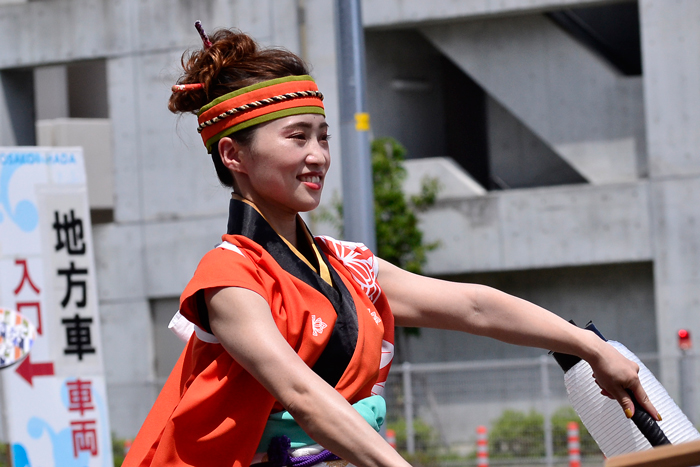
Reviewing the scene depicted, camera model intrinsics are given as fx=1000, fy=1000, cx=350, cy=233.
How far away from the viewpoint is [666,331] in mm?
12789

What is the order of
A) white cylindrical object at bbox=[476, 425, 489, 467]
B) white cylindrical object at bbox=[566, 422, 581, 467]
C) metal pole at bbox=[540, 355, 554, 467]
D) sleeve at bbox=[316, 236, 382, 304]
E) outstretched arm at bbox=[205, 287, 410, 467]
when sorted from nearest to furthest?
outstretched arm at bbox=[205, 287, 410, 467] → sleeve at bbox=[316, 236, 382, 304] → white cylindrical object at bbox=[566, 422, 581, 467] → white cylindrical object at bbox=[476, 425, 489, 467] → metal pole at bbox=[540, 355, 554, 467]

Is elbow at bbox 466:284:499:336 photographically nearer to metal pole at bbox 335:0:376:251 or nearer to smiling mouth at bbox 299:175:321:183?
smiling mouth at bbox 299:175:321:183

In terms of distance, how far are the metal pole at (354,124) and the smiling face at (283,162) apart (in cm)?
381

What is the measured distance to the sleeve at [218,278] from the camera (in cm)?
188

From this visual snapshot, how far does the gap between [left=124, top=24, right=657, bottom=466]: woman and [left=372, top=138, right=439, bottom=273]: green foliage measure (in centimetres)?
1053

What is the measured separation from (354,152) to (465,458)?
6641 millimetres

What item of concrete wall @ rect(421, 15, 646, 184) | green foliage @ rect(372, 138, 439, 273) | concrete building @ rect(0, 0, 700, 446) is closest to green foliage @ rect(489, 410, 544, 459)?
concrete building @ rect(0, 0, 700, 446)

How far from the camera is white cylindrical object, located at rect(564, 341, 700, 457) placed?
214 cm

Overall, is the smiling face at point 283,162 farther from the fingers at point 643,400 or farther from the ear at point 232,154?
the fingers at point 643,400

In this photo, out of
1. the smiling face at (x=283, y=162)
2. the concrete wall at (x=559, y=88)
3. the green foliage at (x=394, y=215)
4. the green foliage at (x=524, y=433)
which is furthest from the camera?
the concrete wall at (x=559, y=88)

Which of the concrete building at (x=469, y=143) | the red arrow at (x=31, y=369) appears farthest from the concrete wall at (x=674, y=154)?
the red arrow at (x=31, y=369)

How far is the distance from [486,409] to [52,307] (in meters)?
6.16

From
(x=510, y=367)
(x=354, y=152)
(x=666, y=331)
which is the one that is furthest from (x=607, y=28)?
(x=354, y=152)

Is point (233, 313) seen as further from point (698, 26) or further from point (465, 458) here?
point (698, 26)
